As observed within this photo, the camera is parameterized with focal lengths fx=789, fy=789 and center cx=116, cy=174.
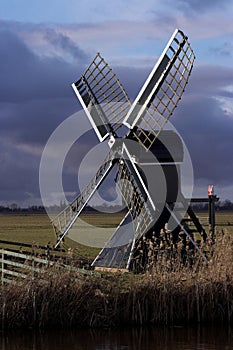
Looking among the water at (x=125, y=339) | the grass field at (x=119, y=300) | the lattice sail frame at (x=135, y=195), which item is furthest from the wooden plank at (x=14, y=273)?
the lattice sail frame at (x=135, y=195)

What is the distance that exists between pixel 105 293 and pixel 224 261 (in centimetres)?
328

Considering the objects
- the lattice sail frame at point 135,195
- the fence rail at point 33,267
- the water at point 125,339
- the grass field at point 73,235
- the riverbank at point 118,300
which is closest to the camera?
the water at point 125,339

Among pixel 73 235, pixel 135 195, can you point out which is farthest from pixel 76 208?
pixel 73 235

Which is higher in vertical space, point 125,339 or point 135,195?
point 135,195

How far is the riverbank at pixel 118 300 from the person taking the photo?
54.2ft

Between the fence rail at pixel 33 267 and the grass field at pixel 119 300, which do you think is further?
the fence rail at pixel 33 267

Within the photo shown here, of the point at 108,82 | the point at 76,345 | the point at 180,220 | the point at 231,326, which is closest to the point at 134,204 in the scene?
the point at 180,220

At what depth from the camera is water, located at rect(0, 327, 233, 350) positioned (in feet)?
50.6

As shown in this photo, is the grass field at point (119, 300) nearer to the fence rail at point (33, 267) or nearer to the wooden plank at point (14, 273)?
the fence rail at point (33, 267)

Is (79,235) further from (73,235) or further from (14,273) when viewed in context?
(14,273)

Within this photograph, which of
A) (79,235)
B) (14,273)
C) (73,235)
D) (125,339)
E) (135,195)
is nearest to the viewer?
(125,339)

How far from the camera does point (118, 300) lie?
55.9 feet

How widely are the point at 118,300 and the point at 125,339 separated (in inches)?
47.9

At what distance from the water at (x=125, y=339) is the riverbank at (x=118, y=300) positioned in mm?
373
